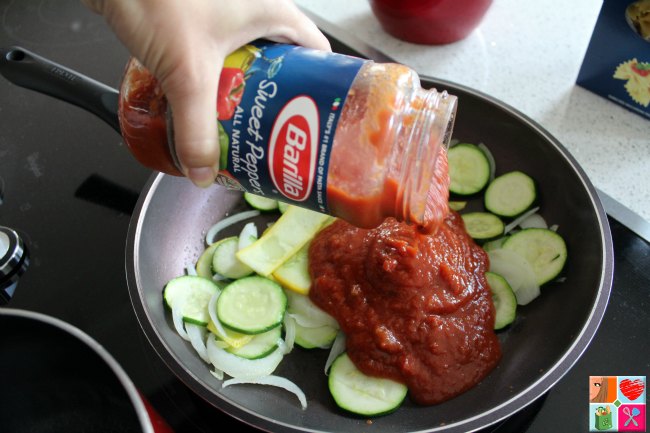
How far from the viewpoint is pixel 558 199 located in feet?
5.19

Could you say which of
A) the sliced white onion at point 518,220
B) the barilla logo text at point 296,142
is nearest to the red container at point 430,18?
the sliced white onion at point 518,220

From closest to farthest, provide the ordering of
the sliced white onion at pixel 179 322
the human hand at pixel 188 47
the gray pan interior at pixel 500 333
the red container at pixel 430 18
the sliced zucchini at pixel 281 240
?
1. the human hand at pixel 188 47
2. the gray pan interior at pixel 500 333
3. the sliced white onion at pixel 179 322
4. the sliced zucchini at pixel 281 240
5. the red container at pixel 430 18

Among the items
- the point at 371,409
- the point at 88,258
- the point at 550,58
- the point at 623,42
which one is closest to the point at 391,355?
the point at 371,409

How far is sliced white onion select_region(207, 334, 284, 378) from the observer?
1394mm

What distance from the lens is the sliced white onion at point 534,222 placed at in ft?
5.33

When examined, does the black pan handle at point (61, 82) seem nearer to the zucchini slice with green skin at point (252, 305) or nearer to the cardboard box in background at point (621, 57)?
the zucchini slice with green skin at point (252, 305)

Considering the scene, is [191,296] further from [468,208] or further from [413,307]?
[468,208]

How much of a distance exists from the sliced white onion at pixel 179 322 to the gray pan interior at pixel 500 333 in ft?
0.08

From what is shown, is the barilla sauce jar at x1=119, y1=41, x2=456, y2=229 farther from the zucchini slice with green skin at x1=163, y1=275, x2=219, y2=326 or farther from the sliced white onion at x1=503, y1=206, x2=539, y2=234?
the sliced white onion at x1=503, y1=206, x2=539, y2=234

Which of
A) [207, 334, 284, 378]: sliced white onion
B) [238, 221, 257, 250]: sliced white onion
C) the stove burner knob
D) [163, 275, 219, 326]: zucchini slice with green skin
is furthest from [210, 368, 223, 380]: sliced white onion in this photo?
the stove burner knob

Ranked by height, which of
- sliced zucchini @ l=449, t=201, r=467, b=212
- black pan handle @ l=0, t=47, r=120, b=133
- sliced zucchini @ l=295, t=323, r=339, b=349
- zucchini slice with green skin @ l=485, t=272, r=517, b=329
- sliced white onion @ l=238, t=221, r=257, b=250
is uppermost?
black pan handle @ l=0, t=47, r=120, b=133

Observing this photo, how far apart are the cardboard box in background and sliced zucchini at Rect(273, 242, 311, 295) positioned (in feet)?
3.57

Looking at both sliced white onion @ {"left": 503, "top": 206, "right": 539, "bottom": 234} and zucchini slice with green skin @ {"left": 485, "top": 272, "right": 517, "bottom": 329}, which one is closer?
zucchini slice with green skin @ {"left": 485, "top": 272, "right": 517, "bottom": 329}

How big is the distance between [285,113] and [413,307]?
2.06 feet
